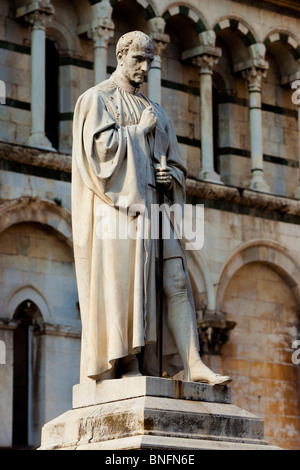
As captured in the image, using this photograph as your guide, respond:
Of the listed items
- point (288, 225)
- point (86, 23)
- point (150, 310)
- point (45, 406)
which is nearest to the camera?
point (150, 310)

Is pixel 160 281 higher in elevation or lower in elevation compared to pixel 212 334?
lower

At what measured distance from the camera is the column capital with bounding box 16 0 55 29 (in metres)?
22.3

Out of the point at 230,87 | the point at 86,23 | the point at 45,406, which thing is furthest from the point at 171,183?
the point at 230,87

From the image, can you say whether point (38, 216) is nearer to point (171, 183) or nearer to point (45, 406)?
point (45, 406)

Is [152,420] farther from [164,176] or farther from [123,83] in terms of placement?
[123,83]

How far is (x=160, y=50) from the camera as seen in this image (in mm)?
23953

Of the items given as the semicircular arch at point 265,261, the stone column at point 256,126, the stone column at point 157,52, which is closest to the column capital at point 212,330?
the semicircular arch at point 265,261

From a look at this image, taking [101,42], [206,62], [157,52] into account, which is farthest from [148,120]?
[206,62]

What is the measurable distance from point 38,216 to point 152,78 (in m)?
3.49

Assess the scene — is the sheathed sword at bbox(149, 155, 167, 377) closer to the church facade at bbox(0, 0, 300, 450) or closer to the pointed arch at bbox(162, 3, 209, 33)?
the church facade at bbox(0, 0, 300, 450)

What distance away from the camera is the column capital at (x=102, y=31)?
23.0 metres

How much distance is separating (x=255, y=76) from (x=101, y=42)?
11.5 ft

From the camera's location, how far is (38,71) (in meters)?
22.1

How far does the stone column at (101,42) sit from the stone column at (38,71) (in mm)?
942
